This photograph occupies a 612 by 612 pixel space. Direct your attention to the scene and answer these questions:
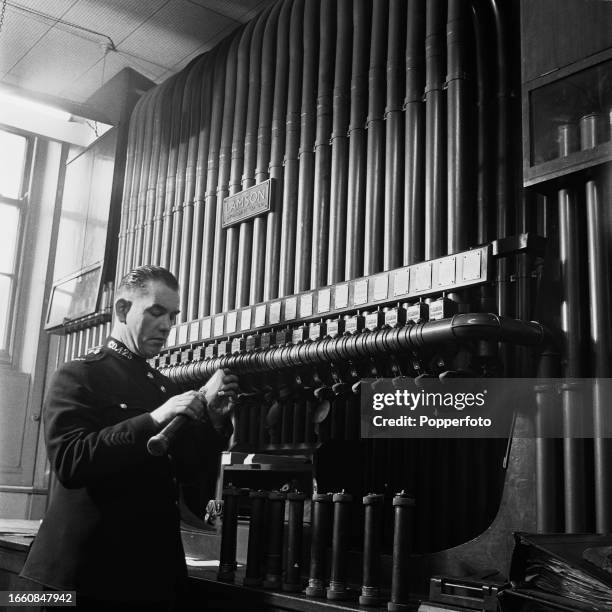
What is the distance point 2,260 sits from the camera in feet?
20.1

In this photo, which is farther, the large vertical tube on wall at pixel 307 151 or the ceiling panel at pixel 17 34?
the ceiling panel at pixel 17 34

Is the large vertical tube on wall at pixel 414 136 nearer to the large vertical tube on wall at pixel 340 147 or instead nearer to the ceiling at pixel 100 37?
the large vertical tube on wall at pixel 340 147

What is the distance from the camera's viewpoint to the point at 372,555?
1998 millimetres

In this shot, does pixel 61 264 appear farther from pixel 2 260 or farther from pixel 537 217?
pixel 537 217

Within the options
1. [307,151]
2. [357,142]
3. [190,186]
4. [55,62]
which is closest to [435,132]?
[357,142]

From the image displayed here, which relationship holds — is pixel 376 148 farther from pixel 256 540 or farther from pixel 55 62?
pixel 55 62

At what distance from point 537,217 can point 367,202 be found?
0.65 meters

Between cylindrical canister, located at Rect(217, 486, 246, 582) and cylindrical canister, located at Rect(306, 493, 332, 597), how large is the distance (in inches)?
10.7

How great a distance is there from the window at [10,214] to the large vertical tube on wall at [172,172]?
2.52m

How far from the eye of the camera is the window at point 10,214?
239 inches

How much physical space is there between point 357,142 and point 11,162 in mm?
4262

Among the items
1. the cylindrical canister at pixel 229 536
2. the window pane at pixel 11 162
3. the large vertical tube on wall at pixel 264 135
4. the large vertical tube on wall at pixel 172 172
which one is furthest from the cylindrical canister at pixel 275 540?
the window pane at pixel 11 162

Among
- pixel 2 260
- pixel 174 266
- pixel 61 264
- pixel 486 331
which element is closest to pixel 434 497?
pixel 486 331

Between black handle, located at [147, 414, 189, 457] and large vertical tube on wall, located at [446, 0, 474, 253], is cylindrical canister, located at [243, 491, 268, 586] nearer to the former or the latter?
black handle, located at [147, 414, 189, 457]
